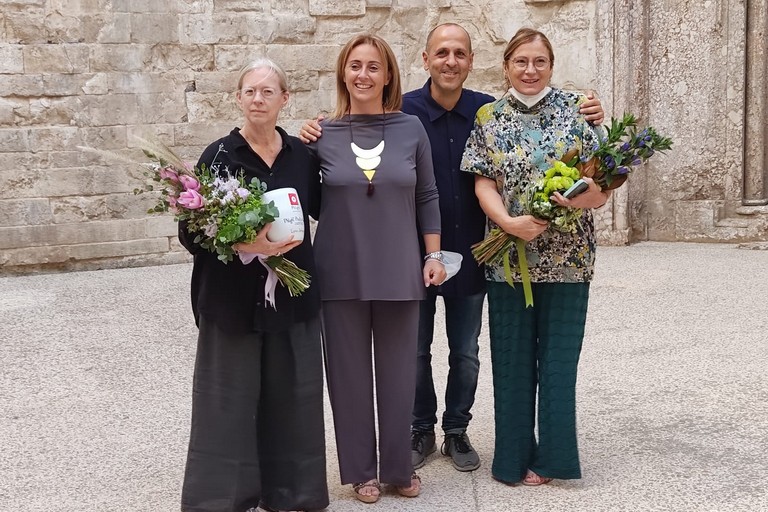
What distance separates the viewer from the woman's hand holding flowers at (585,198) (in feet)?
11.7

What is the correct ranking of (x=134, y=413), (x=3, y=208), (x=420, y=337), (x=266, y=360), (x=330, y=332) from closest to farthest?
(x=266, y=360)
(x=330, y=332)
(x=420, y=337)
(x=134, y=413)
(x=3, y=208)

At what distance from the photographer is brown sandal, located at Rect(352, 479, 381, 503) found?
376 centimetres

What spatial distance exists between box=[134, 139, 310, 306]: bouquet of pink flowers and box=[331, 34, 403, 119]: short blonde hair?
0.66m

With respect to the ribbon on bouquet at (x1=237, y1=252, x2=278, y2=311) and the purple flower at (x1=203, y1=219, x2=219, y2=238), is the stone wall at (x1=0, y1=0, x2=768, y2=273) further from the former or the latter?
the purple flower at (x1=203, y1=219, x2=219, y2=238)

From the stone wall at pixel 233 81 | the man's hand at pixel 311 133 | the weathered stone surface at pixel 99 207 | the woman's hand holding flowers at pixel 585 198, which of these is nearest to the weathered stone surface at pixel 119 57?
the stone wall at pixel 233 81

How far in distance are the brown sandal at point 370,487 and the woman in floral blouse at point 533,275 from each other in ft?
1.66

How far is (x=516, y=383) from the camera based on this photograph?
12.8 feet

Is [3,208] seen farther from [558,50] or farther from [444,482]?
[444,482]

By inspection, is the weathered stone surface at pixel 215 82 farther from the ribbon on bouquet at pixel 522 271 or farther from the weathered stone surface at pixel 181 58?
the ribbon on bouquet at pixel 522 271

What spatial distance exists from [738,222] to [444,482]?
6.53m

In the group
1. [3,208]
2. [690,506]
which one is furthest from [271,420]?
[3,208]

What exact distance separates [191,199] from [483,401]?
2.46m

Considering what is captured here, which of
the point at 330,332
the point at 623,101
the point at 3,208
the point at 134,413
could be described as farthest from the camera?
the point at 623,101

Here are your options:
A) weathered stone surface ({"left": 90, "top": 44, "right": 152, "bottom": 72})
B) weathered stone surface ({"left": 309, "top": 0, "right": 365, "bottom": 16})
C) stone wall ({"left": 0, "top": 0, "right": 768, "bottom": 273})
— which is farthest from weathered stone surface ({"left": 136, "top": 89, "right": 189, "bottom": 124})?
weathered stone surface ({"left": 309, "top": 0, "right": 365, "bottom": 16})
